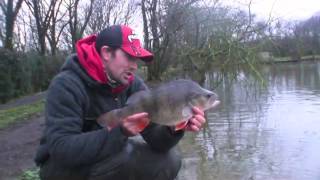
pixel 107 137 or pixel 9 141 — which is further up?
pixel 107 137

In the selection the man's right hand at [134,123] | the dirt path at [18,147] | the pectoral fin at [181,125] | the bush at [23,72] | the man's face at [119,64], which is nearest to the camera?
the man's right hand at [134,123]

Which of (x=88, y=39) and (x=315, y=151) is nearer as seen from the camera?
(x=88, y=39)

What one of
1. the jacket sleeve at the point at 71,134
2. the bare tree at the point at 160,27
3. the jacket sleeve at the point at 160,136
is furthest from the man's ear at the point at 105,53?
the bare tree at the point at 160,27

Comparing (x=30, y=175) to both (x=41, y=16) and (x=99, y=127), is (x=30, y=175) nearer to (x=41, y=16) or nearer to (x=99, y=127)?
(x=99, y=127)

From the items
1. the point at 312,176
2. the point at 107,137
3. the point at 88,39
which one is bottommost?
the point at 312,176

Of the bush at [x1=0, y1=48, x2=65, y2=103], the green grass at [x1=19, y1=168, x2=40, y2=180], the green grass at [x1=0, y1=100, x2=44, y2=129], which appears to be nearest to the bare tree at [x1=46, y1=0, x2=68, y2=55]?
the bush at [x1=0, y1=48, x2=65, y2=103]

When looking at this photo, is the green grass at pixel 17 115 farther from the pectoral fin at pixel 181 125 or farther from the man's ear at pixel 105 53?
the pectoral fin at pixel 181 125

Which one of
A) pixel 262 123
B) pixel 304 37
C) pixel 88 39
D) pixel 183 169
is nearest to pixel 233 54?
pixel 262 123

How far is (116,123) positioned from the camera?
13.2ft

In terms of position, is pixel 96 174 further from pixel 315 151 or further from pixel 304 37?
pixel 304 37

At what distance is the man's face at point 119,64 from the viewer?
4270 millimetres

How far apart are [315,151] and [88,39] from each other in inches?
289

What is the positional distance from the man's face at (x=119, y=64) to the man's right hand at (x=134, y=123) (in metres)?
0.49

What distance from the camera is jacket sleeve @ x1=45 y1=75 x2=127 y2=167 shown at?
4086mm
